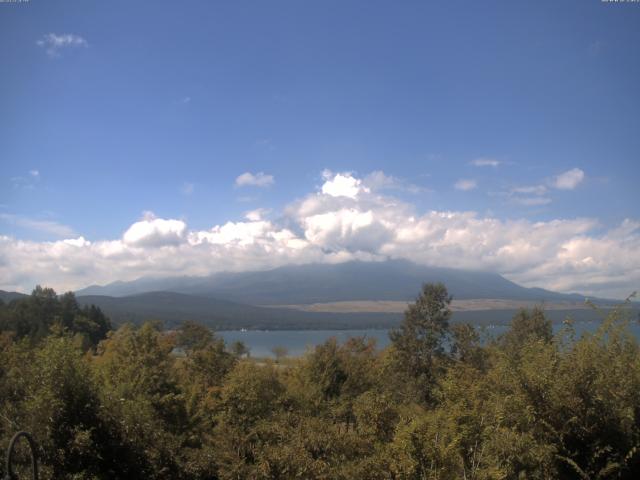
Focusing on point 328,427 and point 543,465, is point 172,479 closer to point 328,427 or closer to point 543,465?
point 328,427

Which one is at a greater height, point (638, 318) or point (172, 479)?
point (638, 318)

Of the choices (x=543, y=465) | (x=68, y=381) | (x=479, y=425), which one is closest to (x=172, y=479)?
(x=68, y=381)

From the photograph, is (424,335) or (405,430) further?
(424,335)

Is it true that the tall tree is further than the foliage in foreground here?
Yes

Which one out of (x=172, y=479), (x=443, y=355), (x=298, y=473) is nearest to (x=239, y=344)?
(x=443, y=355)

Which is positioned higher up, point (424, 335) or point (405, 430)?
point (405, 430)

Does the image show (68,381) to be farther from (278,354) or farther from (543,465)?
(278,354)

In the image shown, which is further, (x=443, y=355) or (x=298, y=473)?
(x=443, y=355)

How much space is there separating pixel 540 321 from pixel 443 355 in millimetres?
10996

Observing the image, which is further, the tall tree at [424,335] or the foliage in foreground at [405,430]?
the tall tree at [424,335]

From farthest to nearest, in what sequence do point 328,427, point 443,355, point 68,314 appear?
1. point 68,314
2. point 443,355
3. point 328,427

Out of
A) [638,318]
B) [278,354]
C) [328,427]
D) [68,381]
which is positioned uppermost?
[638,318]

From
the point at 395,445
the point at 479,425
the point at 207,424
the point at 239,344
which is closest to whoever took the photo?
the point at 395,445

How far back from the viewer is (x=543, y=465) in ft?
31.7
